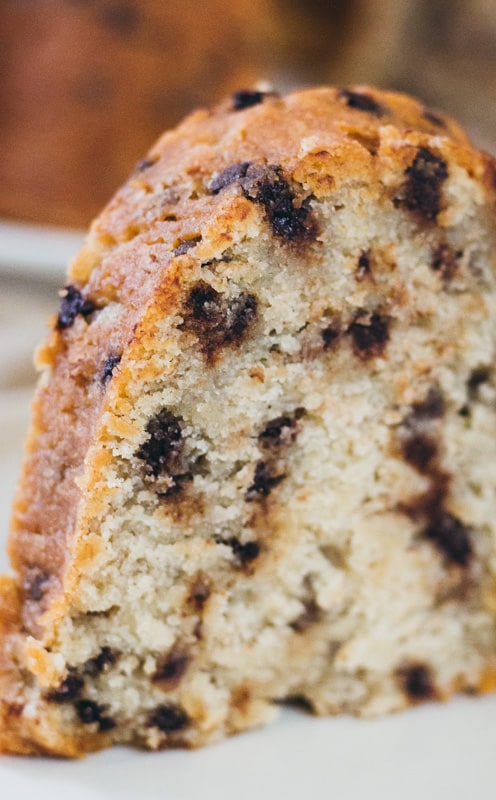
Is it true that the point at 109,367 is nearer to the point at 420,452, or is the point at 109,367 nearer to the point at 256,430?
the point at 256,430

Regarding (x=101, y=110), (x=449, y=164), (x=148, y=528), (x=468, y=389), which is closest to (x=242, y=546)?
(x=148, y=528)

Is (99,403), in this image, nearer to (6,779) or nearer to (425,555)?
(6,779)

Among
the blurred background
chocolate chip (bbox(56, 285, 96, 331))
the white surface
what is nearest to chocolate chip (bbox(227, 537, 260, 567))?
chocolate chip (bbox(56, 285, 96, 331))

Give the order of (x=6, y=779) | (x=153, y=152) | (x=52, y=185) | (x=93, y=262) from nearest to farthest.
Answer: (x=6, y=779) < (x=93, y=262) < (x=153, y=152) < (x=52, y=185)

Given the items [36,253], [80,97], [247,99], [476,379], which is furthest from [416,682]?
[80,97]

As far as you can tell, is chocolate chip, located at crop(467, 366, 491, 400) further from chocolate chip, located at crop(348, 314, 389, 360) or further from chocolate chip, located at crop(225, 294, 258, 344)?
chocolate chip, located at crop(225, 294, 258, 344)
